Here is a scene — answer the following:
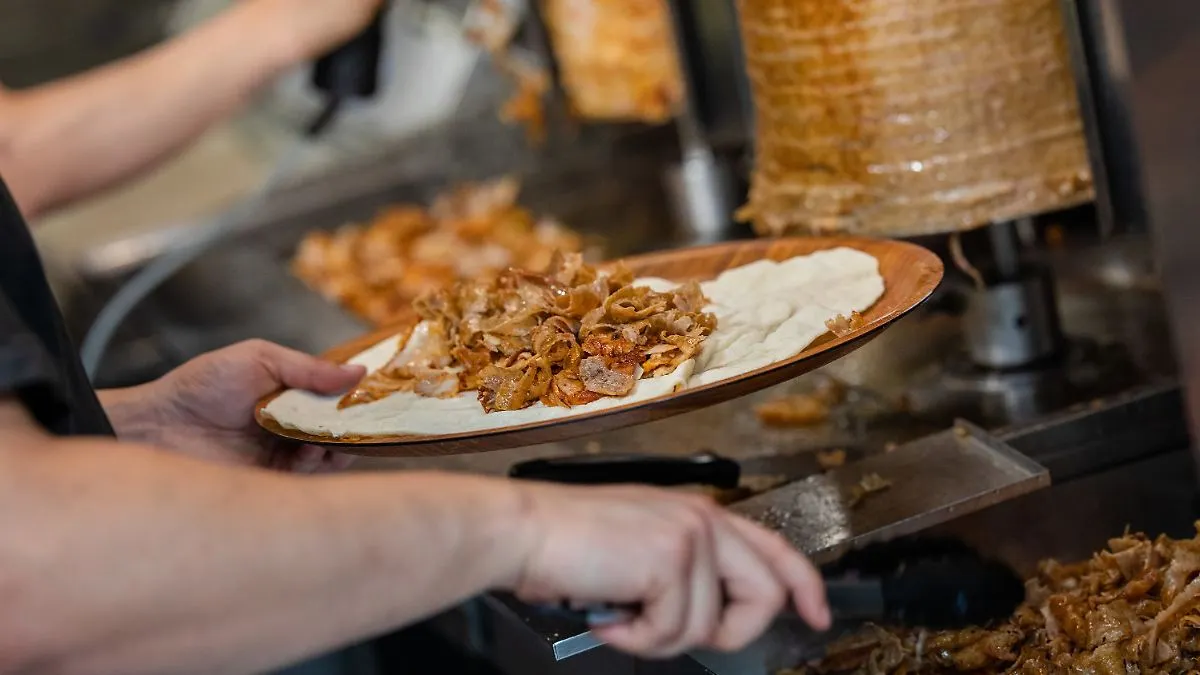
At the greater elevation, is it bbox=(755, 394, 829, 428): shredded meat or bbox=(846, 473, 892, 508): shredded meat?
bbox=(846, 473, 892, 508): shredded meat

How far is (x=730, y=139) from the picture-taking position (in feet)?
7.56

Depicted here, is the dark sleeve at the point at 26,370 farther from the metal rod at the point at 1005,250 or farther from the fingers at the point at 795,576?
the metal rod at the point at 1005,250

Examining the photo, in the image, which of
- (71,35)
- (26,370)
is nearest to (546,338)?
Result: (26,370)

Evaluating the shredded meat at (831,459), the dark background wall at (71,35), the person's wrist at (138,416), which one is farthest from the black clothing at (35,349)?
the dark background wall at (71,35)

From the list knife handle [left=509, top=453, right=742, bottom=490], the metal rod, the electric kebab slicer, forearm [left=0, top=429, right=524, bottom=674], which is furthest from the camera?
the electric kebab slicer

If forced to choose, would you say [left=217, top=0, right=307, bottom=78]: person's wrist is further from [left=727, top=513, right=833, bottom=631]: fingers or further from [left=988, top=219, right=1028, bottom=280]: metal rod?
[left=727, top=513, right=833, bottom=631]: fingers

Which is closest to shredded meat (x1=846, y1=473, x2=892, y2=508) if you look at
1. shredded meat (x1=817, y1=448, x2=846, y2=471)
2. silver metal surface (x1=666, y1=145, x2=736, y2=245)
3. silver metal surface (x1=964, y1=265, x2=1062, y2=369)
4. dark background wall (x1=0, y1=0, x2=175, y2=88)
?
shredded meat (x1=817, y1=448, x2=846, y2=471)

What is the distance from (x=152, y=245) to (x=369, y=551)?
243 centimetres

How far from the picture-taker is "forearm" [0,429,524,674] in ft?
2.31

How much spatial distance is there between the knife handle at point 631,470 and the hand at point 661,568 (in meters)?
0.49

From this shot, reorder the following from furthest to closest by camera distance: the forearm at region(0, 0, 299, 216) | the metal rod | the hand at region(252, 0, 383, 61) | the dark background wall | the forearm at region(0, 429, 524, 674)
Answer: the dark background wall < the hand at region(252, 0, 383, 61) < the forearm at region(0, 0, 299, 216) < the metal rod < the forearm at region(0, 429, 524, 674)

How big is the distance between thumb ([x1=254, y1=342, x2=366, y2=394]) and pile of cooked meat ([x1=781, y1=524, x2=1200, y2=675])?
513 millimetres

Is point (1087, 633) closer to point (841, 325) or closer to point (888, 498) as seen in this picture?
point (888, 498)

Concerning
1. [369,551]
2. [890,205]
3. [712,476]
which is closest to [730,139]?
[890,205]
